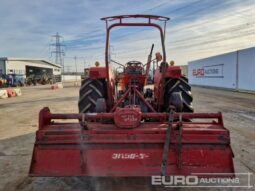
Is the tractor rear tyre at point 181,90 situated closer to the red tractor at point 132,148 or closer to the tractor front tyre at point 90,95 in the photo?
the tractor front tyre at point 90,95

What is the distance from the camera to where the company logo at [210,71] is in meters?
24.6

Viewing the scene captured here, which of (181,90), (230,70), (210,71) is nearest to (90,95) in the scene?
(181,90)

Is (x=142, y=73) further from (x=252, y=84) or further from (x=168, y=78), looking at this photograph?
(x=252, y=84)

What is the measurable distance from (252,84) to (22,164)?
16776mm

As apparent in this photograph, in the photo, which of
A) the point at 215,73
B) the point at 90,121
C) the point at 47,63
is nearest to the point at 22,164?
the point at 90,121

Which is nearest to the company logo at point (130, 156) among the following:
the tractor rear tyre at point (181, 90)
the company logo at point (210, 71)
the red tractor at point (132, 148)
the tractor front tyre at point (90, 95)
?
the red tractor at point (132, 148)

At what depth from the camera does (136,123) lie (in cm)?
377

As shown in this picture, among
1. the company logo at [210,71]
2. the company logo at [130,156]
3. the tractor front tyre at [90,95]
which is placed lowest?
the company logo at [130,156]

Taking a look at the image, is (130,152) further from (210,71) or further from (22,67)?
(22,67)

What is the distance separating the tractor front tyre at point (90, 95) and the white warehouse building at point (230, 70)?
50.2ft

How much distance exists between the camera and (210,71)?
27.2 m

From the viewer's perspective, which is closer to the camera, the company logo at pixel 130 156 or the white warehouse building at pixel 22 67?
the company logo at pixel 130 156

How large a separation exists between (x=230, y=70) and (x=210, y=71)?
16.5ft

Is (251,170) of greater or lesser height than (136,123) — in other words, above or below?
below
